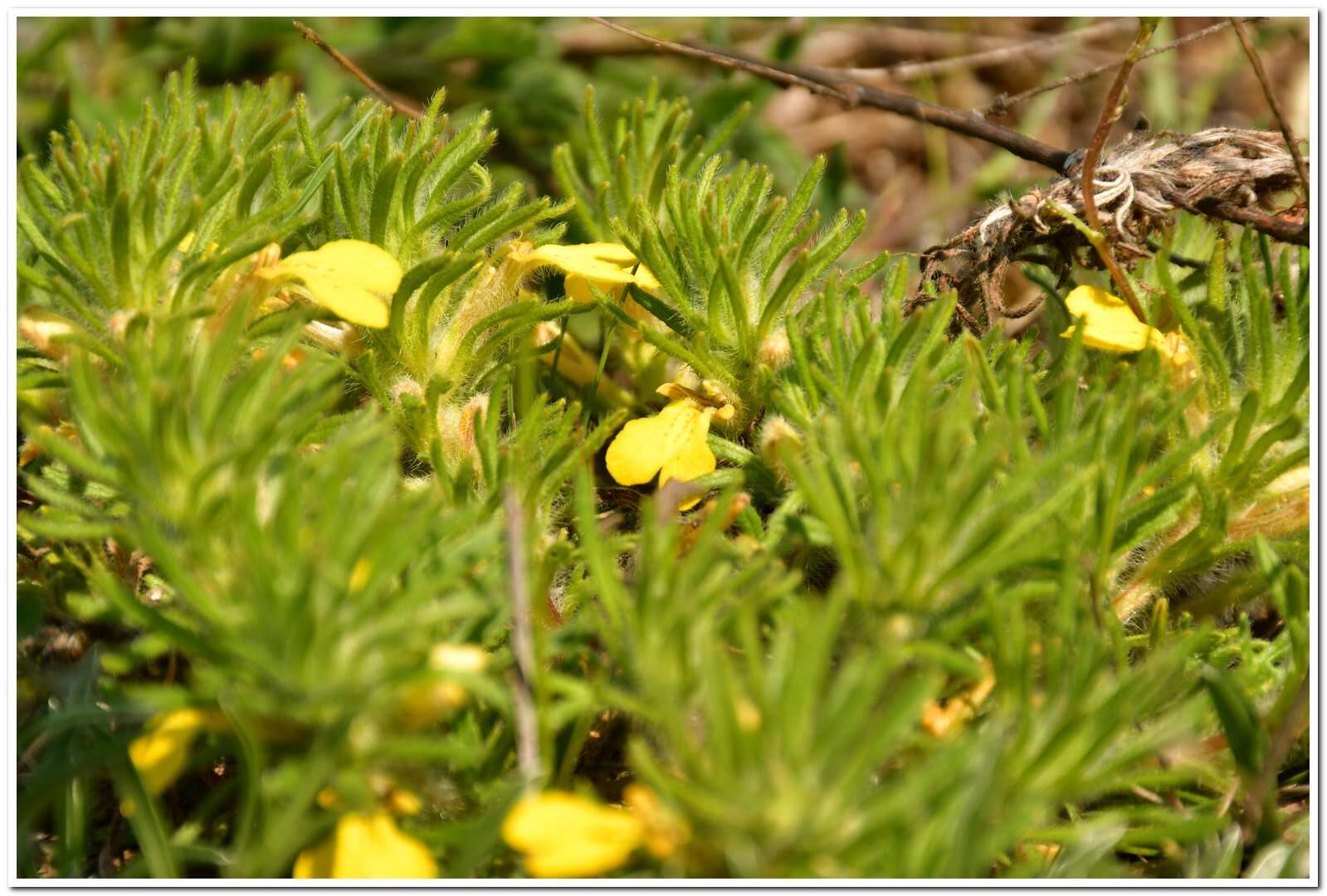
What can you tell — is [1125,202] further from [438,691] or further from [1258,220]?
[438,691]

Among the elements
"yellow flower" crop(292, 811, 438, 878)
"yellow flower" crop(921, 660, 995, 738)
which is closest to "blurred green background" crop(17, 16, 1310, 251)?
"yellow flower" crop(921, 660, 995, 738)

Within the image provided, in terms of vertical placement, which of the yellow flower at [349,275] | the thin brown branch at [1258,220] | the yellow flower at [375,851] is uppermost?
the thin brown branch at [1258,220]

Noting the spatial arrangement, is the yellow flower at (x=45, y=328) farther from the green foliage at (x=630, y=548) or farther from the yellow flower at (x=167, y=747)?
the yellow flower at (x=167, y=747)

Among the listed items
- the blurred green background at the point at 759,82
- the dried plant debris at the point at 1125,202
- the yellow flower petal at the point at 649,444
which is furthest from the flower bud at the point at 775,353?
the blurred green background at the point at 759,82

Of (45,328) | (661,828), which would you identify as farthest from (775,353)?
(45,328)

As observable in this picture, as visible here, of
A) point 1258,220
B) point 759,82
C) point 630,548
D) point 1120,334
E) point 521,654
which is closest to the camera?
point 521,654
